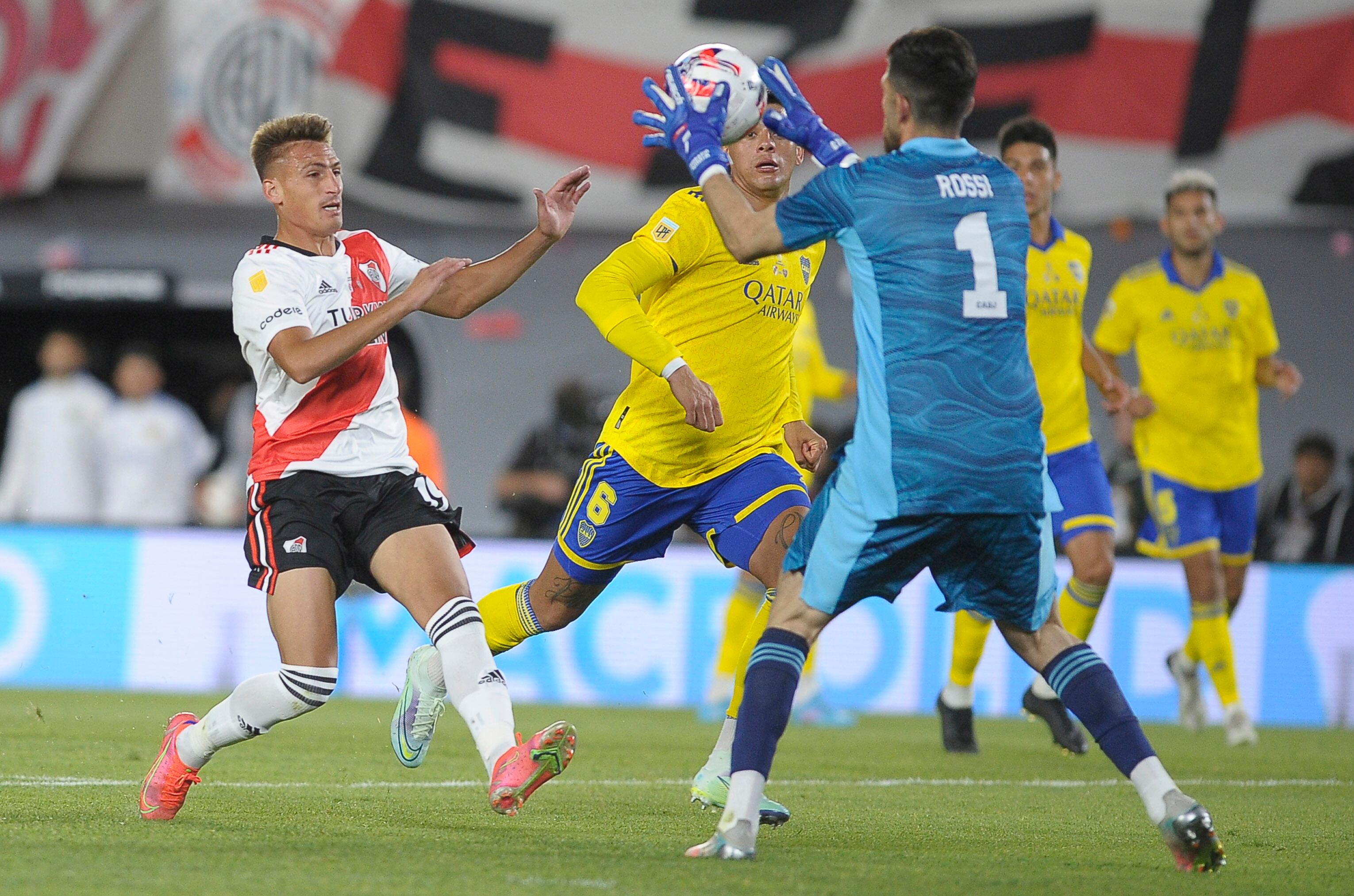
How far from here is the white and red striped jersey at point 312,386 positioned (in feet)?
16.6

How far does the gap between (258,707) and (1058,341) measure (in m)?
4.54

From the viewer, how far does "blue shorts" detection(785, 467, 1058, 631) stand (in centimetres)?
446

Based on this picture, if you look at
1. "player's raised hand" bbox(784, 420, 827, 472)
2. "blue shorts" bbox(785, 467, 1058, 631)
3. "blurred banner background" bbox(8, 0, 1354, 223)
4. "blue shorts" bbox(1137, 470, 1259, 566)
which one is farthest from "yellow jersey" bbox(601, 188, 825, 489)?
"blurred banner background" bbox(8, 0, 1354, 223)

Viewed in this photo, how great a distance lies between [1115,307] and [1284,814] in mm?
3920

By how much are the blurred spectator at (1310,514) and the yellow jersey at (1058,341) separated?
502 centimetres

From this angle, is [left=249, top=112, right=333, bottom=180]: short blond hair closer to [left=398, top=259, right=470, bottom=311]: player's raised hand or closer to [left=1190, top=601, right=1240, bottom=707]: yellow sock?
[left=398, top=259, right=470, bottom=311]: player's raised hand

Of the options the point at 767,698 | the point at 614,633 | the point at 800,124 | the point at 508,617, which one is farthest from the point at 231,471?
the point at 767,698

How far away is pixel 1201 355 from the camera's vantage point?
30.4 feet

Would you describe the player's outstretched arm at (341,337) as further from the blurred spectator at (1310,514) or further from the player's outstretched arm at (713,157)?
the blurred spectator at (1310,514)

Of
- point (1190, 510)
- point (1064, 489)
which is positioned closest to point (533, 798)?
point (1064, 489)

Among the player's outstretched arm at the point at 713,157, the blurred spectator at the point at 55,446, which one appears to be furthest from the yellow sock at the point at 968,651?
the blurred spectator at the point at 55,446

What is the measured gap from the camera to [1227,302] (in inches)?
364

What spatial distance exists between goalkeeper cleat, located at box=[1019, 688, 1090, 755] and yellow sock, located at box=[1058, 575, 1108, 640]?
39 centimetres

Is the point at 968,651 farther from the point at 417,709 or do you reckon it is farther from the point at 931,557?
the point at 931,557
